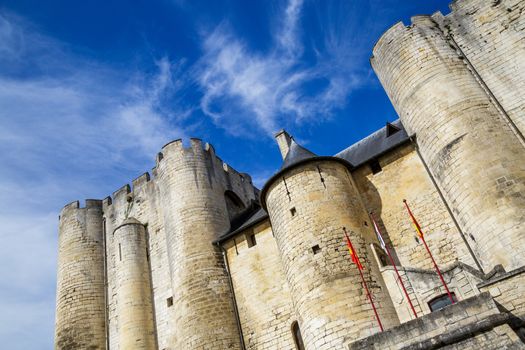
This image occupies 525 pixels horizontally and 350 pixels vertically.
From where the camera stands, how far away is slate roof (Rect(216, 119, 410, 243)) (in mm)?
12508

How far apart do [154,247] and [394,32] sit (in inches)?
453

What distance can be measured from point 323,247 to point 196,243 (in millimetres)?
5316

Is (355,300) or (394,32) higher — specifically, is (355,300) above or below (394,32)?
below

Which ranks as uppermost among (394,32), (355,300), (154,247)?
(394,32)

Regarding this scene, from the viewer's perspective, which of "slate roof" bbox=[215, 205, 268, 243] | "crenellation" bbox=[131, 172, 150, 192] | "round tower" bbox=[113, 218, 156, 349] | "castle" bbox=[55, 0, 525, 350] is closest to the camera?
"castle" bbox=[55, 0, 525, 350]

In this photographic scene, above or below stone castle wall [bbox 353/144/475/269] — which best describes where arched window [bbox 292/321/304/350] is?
below

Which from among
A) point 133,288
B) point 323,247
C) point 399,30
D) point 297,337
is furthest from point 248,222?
point 399,30

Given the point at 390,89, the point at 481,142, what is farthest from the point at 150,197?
the point at 481,142

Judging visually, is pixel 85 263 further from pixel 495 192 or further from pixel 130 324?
pixel 495 192

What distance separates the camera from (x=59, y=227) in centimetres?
1972

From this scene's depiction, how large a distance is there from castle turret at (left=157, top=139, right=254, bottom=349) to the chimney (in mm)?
2705

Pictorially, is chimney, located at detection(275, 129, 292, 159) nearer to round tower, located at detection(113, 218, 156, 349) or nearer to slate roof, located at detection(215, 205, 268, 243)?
slate roof, located at detection(215, 205, 268, 243)

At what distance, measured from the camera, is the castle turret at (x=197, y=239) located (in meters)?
12.8

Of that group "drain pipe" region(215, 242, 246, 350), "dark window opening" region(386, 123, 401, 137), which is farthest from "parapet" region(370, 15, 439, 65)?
"drain pipe" region(215, 242, 246, 350)
